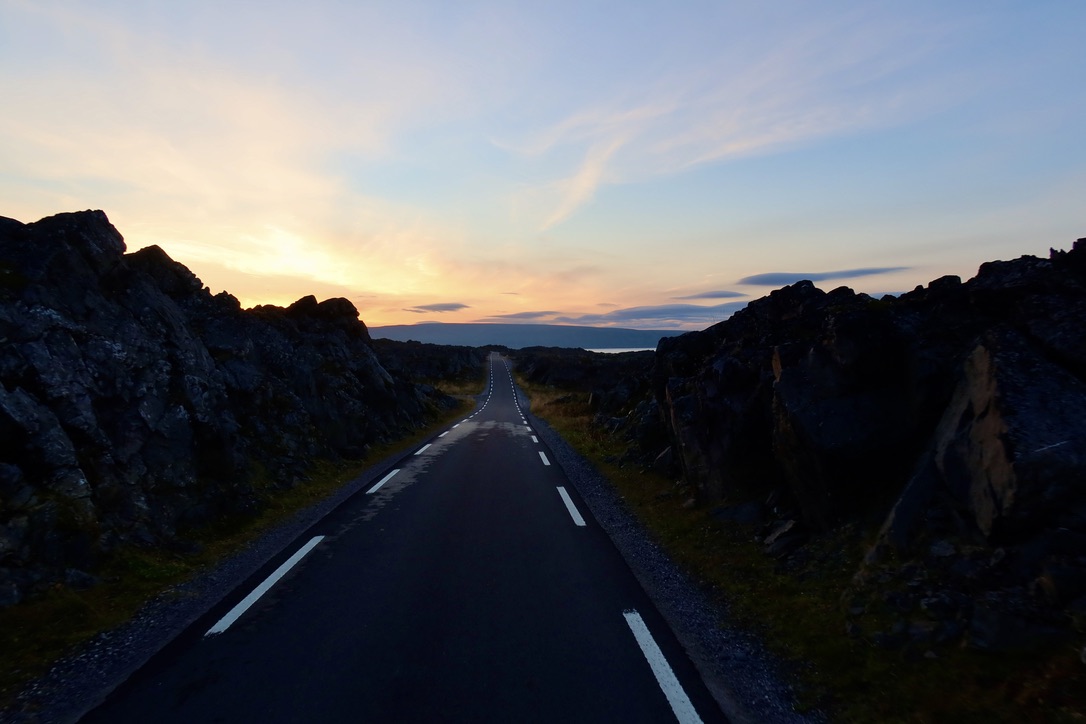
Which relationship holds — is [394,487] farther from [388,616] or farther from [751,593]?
[751,593]

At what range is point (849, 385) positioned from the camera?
8.75 meters

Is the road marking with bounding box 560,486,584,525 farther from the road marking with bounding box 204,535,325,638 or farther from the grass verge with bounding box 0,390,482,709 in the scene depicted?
the grass verge with bounding box 0,390,482,709

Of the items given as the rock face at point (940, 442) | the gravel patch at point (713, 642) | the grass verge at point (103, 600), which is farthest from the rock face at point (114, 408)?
the rock face at point (940, 442)

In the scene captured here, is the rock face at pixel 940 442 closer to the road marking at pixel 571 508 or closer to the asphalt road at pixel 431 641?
the road marking at pixel 571 508

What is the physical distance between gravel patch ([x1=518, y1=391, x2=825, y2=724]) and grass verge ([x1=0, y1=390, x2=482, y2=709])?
6.52 m

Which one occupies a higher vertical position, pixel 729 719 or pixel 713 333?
pixel 713 333

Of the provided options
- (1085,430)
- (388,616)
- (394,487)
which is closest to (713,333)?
(394,487)

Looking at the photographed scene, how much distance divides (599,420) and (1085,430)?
67.8 feet

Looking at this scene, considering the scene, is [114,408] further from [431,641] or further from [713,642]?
[713,642]

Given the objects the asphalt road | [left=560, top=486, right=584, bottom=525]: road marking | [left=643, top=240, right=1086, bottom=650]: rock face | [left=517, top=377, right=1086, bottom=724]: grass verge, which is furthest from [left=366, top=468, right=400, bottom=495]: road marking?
[left=643, top=240, right=1086, bottom=650]: rock face

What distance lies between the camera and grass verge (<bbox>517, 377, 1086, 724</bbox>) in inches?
181

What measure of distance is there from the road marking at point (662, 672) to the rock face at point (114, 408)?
746 centimetres

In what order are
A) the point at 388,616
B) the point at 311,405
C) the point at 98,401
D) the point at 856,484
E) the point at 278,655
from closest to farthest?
the point at 278,655 → the point at 388,616 → the point at 856,484 → the point at 98,401 → the point at 311,405

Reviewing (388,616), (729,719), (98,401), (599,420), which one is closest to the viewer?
(729,719)
